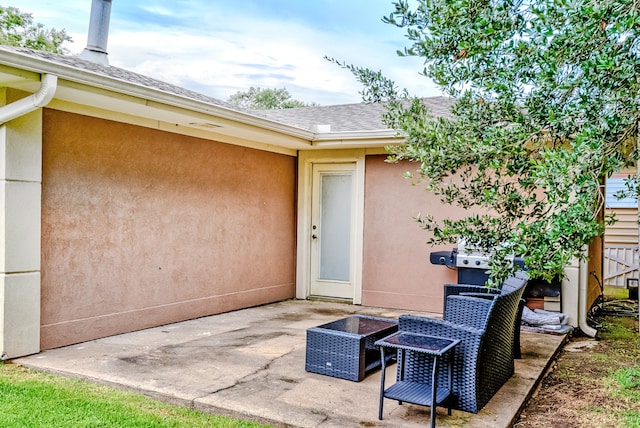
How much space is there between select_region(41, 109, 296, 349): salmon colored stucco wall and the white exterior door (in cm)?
59

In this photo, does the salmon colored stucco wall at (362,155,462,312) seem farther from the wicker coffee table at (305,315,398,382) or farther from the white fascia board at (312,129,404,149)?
the wicker coffee table at (305,315,398,382)

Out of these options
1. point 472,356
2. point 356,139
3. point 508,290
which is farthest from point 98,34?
point 472,356

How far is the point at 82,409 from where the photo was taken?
11.9 feet

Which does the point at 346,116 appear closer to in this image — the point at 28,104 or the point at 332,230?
the point at 332,230

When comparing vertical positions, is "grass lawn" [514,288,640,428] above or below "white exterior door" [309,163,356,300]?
below

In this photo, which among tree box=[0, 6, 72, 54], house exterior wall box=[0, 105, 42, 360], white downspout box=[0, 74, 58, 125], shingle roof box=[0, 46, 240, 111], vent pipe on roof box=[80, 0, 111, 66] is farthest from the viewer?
tree box=[0, 6, 72, 54]

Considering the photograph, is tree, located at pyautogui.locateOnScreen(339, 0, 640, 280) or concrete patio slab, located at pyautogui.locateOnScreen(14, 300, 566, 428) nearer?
tree, located at pyautogui.locateOnScreen(339, 0, 640, 280)

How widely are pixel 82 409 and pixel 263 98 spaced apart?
119 feet

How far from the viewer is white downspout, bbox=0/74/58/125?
4.48 meters

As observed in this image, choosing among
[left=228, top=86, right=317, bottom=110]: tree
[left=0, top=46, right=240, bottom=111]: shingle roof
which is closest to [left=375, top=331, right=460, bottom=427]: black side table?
[left=0, top=46, right=240, bottom=111]: shingle roof

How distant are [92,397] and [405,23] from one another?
3.56m

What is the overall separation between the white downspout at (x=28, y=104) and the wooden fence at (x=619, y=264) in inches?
441

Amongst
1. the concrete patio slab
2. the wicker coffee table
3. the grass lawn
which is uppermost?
the wicker coffee table

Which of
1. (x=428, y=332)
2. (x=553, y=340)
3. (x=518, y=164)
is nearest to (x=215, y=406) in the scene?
(x=428, y=332)
